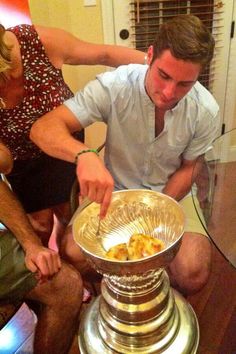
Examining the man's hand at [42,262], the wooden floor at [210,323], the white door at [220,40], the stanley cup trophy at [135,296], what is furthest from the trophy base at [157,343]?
the white door at [220,40]

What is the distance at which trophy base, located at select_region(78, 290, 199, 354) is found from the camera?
0.90 m

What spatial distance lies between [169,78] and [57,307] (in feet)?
2.34

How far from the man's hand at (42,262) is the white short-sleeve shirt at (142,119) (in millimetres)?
424

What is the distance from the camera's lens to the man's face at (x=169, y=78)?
3.15ft

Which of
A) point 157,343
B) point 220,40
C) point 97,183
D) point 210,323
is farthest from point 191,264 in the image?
point 220,40

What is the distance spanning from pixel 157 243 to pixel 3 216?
0.48 m

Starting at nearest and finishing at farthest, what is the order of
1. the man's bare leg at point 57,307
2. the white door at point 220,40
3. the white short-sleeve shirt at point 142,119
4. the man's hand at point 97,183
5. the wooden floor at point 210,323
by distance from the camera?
the man's hand at point 97,183 → the man's bare leg at point 57,307 → the white short-sleeve shirt at point 142,119 → the wooden floor at point 210,323 → the white door at point 220,40

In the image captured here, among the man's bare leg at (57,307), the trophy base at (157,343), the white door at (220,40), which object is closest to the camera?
the trophy base at (157,343)

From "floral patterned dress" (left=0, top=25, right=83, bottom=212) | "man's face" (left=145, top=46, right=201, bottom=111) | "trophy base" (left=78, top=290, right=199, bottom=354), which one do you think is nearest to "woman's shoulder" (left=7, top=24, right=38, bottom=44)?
"floral patterned dress" (left=0, top=25, right=83, bottom=212)

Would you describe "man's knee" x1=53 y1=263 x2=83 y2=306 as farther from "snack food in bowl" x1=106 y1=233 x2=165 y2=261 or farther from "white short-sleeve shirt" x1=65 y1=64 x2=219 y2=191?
"white short-sleeve shirt" x1=65 y1=64 x2=219 y2=191

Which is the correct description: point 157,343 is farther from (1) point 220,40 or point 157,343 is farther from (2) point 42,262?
(1) point 220,40

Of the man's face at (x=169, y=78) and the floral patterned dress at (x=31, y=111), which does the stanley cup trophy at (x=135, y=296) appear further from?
the floral patterned dress at (x=31, y=111)

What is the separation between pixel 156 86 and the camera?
104 centimetres

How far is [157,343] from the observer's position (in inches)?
35.7
